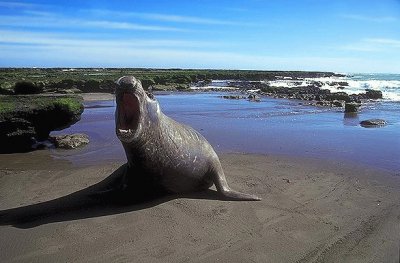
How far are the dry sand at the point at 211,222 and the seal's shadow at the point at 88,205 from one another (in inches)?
0.7

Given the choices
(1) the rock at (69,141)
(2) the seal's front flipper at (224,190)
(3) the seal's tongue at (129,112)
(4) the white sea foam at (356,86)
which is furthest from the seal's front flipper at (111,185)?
(4) the white sea foam at (356,86)

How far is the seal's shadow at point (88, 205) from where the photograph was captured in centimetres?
597

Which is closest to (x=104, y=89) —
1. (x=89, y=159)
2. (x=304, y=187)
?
(x=89, y=159)

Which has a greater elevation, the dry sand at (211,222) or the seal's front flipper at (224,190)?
the seal's front flipper at (224,190)

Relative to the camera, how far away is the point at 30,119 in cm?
1099

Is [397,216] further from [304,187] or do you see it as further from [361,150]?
[361,150]

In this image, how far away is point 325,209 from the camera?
642 centimetres

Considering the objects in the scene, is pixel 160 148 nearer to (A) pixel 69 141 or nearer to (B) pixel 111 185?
(B) pixel 111 185

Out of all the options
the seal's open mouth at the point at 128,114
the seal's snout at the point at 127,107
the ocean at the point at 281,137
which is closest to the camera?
the seal's snout at the point at 127,107

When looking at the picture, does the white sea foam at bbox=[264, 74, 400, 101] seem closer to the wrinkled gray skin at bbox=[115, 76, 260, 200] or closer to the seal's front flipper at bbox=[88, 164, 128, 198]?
the wrinkled gray skin at bbox=[115, 76, 260, 200]

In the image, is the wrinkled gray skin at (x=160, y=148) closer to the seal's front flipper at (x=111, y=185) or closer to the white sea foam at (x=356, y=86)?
the seal's front flipper at (x=111, y=185)

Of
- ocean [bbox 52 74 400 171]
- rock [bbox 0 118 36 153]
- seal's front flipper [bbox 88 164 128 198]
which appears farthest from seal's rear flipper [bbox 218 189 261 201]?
rock [bbox 0 118 36 153]

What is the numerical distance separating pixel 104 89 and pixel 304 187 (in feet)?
104

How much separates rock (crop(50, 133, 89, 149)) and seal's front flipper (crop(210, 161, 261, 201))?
5.39 meters
